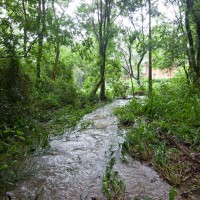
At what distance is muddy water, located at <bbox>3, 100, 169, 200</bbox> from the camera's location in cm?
257

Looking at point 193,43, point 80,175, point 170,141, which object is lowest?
point 80,175

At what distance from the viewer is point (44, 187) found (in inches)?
107

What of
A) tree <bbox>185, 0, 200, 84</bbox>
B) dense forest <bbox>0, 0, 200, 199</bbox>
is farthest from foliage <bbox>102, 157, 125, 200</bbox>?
tree <bbox>185, 0, 200, 84</bbox>

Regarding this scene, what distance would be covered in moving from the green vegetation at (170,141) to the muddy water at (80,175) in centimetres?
23

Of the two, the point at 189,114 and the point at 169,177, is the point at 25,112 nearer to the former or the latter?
the point at 169,177

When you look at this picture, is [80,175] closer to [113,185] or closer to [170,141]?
[113,185]

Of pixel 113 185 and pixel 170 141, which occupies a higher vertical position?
pixel 170 141

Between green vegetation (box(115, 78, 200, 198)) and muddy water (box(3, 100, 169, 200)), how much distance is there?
23cm

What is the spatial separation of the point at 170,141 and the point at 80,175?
7.05 feet

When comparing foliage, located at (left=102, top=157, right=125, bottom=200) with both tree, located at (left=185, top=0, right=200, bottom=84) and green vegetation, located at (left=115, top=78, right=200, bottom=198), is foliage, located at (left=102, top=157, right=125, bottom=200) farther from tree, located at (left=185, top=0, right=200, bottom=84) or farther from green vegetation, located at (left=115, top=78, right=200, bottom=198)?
tree, located at (left=185, top=0, right=200, bottom=84)

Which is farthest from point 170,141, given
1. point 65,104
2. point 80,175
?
point 65,104

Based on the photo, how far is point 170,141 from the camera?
13.6 feet

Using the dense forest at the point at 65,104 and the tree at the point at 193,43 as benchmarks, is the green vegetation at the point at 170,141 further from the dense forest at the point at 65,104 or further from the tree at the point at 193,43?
the tree at the point at 193,43

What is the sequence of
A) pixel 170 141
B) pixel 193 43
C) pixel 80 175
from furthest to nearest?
pixel 193 43 < pixel 170 141 < pixel 80 175
